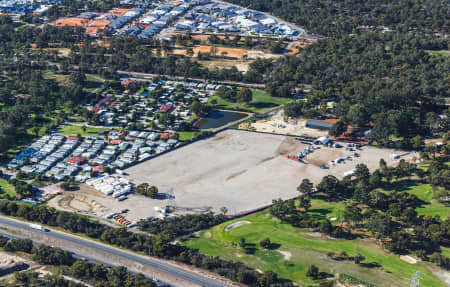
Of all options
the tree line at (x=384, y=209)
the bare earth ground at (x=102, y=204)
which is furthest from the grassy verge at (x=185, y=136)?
the tree line at (x=384, y=209)

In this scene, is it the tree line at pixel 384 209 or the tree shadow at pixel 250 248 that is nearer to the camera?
the tree line at pixel 384 209

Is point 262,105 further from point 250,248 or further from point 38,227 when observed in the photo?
point 38,227

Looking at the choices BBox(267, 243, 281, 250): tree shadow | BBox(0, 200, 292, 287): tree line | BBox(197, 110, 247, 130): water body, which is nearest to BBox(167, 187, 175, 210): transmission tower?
BBox(0, 200, 292, 287): tree line

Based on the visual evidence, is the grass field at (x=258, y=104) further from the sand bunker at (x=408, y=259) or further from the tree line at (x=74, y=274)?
the tree line at (x=74, y=274)

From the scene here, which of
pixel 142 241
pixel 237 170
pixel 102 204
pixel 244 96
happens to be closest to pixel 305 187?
pixel 237 170

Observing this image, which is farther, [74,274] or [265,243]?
[265,243]

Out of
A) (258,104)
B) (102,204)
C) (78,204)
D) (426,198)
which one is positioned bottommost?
(78,204)

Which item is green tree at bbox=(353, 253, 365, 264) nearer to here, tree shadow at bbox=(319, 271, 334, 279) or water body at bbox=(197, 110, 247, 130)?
tree shadow at bbox=(319, 271, 334, 279)

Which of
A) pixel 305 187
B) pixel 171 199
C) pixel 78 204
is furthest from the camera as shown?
pixel 171 199
